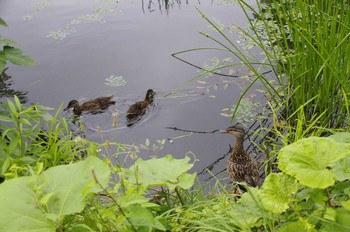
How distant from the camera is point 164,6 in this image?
17.3 ft

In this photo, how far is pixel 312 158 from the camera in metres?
1.23

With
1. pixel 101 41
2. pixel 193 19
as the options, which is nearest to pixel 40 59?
pixel 101 41

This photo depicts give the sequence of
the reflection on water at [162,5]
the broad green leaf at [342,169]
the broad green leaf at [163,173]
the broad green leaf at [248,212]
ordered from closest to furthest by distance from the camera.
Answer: the broad green leaf at [342,169] → the broad green leaf at [248,212] → the broad green leaf at [163,173] → the reflection on water at [162,5]

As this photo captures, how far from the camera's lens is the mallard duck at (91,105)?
3.51 m

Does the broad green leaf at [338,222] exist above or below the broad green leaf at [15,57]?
below

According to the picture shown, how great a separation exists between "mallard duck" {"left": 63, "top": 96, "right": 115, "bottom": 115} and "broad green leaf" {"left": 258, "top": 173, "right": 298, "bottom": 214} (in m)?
2.48

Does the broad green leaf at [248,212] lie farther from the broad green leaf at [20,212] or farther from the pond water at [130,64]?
the pond water at [130,64]

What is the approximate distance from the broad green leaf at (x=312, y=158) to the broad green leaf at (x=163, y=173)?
1.39 ft

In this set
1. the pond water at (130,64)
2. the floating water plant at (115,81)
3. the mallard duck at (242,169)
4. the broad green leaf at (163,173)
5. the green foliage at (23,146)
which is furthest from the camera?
the floating water plant at (115,81)

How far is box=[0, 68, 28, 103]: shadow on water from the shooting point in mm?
3733

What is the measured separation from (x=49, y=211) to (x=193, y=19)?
3.90m

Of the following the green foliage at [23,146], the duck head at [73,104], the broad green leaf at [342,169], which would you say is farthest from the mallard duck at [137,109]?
the broad green leaf at [342,169]

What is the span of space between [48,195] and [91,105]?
94.3 inches

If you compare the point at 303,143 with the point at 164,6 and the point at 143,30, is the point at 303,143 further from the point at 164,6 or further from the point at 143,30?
the point at 164,6
